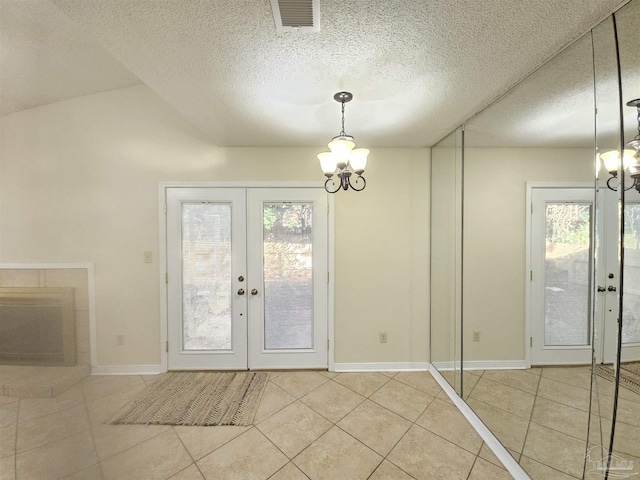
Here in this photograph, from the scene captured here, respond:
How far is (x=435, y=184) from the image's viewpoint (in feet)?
7.45

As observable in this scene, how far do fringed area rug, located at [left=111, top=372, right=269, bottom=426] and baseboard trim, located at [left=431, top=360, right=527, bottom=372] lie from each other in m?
1.62

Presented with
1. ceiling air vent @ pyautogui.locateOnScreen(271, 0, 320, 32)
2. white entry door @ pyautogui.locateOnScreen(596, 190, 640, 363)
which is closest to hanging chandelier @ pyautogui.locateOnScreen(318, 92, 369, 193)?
ceiling air vent @ pyautogui.locateOnScreen(271, 0, 320, 32)

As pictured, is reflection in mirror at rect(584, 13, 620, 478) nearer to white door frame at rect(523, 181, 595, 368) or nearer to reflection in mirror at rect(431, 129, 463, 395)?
white door frame at rect(523, 181, 595, 368)

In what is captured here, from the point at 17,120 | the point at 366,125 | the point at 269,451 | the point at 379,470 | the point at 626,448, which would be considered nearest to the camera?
the point at 17,120

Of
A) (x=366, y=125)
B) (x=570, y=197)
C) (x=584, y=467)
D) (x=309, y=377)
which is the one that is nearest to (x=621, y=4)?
(x=570, y=197)

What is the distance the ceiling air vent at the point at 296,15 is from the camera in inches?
33.5

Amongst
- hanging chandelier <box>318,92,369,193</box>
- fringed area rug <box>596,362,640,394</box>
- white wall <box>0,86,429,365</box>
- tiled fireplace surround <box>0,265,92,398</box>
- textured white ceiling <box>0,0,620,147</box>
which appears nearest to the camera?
tiled fireplace surround <box>0,265,92,398</box>

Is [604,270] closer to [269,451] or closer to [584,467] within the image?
[584,467]

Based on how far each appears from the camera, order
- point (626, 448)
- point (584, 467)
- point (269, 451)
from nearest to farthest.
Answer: point (626, 448) < point (584, 467) < point (269, 451)

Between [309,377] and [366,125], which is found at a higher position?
[366,125]

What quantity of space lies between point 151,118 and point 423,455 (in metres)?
3.05

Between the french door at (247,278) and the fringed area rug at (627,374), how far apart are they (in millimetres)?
1801

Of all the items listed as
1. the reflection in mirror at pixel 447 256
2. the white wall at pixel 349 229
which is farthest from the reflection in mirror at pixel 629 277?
the white wall at pixel 349 229

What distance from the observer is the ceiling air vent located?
851 millimetres
